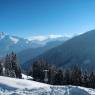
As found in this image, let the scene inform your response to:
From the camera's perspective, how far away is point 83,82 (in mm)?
101562

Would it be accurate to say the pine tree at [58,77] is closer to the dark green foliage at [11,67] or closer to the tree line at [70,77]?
the tree line at [70,77]

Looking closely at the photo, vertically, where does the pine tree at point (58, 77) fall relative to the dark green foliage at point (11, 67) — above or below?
below

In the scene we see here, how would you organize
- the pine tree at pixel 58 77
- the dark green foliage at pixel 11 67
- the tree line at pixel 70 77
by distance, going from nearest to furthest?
the tree line at pixel 70 77, the dark green foliage at pixel 11 67, the pine tree at pixel 58 77

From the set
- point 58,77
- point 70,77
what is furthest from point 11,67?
point 70,77

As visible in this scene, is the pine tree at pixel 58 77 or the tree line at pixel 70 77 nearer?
the tree line at pixel 70 77

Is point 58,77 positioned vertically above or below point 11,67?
below

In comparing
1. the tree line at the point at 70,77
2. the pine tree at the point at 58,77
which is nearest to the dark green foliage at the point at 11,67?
the tree line at the point at 70,77

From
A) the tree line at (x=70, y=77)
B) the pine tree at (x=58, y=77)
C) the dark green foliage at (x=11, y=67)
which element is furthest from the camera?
the pine tree at (x=58, y=77)

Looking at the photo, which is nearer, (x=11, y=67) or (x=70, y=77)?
(x=70, y=77)

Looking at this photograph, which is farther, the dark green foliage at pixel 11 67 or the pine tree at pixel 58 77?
the pine tree at pixel 58 77

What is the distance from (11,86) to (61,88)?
7580mm

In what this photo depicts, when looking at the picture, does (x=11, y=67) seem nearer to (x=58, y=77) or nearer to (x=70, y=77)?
(x=58, y=77)

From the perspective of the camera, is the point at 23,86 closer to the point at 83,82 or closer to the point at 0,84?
the point at 0,84

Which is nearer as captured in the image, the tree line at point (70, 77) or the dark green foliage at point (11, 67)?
the tree line at point (70, 77)
